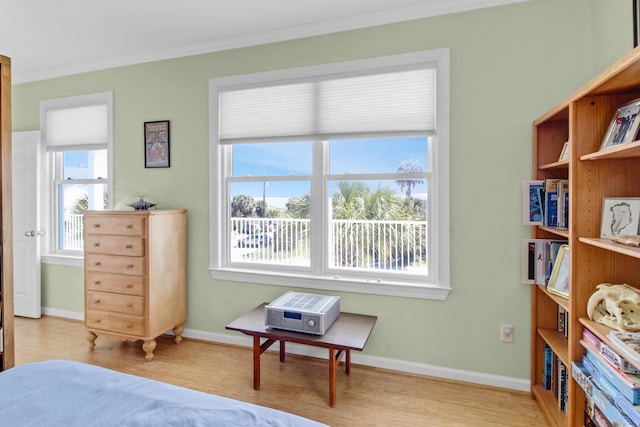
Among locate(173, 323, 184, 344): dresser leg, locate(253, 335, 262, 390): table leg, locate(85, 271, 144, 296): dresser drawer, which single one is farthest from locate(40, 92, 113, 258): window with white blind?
locate(253, 335, 262, 390): table leg

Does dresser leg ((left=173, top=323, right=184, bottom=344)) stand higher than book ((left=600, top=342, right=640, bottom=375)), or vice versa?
book ((left=600, top=342, right=640, bottom=375))

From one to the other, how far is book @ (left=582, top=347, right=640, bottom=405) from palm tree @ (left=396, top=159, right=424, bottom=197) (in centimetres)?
140

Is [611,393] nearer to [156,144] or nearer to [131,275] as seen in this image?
[131,275]

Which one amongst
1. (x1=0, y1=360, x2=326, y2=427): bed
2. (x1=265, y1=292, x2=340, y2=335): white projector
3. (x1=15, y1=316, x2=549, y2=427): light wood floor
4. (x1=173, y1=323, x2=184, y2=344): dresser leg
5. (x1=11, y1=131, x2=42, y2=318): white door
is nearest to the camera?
(x1=0, y1=360, x2=326, y2=427): bed

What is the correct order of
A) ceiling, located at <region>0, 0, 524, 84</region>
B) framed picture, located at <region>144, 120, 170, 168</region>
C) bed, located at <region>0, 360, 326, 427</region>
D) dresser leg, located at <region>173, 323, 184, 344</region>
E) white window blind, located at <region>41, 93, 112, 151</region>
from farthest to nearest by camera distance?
white window blind, located at <region>41, 93, 112, 151</region>, framed picture, located at <region>144, 120, 170, 168</region>, dresser leg, located at <region>173, 323, 184, 344</region>, ceiling, located at <region>0, 0, 524, 84</region>, bed, located at <region>0, 360, 326, 427</region>

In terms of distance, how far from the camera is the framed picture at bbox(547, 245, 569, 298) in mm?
1773

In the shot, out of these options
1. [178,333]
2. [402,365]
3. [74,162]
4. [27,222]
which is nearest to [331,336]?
[402,365]

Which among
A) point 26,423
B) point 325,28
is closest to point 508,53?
point 325,28

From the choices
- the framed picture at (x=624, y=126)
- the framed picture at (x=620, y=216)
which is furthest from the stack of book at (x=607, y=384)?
the framed picture at (x=624, y=126)

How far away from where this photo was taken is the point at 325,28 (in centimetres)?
252

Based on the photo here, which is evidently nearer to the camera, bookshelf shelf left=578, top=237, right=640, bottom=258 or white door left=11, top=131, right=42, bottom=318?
bookshelf shelf left=578, top=237, right=640, bottom=258

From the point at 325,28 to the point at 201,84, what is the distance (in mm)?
1217

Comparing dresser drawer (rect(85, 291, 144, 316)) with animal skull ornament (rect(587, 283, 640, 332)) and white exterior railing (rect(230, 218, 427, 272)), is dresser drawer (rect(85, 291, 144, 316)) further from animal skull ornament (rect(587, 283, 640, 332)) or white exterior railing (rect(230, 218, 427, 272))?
animal skull ornament (rect(587, 283, 640, 332))

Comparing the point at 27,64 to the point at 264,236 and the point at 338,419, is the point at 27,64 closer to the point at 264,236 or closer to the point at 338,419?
the point at 264,236
